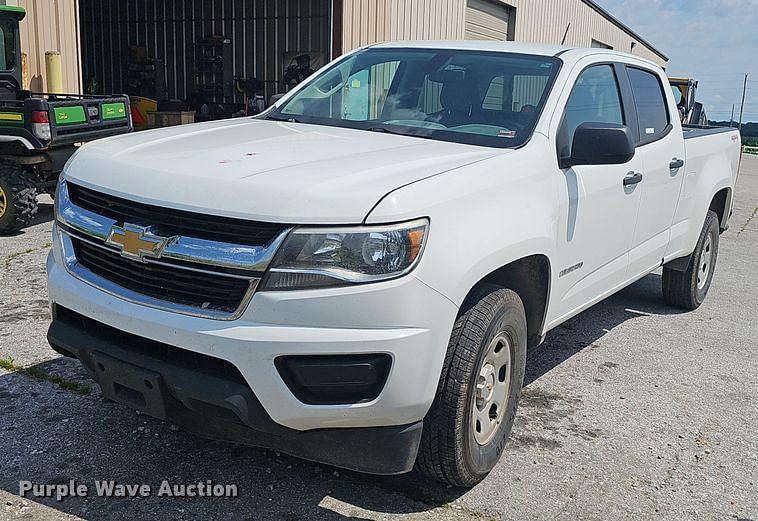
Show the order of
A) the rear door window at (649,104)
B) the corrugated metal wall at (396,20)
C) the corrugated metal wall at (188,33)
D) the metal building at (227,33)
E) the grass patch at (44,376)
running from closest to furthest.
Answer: the grass patch at (44,376) → the rear door window at (649,104) → the corrugated metal wall at (396,20) → the metal building at (227,33) → the corrugated metal wall at (188,33)

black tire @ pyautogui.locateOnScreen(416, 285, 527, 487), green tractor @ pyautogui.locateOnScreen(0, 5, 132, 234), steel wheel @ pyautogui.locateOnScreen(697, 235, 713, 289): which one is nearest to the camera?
black tire @ pyautogui.locateOnScreen(416, 285, 527, 487)

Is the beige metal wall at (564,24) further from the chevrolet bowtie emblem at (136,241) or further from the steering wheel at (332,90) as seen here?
the chevrolet bowtie emblem at (136,241)

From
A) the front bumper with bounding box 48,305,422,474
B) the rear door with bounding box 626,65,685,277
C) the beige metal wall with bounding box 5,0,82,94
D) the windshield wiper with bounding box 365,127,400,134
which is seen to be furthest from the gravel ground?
the beige metal wall with bounding box 5,0,82,94

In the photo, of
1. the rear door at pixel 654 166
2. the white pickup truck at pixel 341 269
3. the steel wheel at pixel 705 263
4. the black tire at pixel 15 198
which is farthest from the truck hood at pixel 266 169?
the black tire at pixel 15 198

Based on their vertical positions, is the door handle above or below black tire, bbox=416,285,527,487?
above

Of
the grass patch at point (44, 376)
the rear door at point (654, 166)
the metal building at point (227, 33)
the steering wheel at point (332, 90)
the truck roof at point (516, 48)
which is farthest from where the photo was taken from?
the metal building at point (227, 33)

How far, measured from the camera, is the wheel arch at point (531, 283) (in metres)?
3.40

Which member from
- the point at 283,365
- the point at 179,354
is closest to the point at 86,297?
the point at 179,354

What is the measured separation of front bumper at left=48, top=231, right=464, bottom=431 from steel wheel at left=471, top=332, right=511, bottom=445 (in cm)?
48

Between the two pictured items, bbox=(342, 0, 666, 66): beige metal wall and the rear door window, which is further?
bbox=(342, 0, 666, 66): beige metal wall

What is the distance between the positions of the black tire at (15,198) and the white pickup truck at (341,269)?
438cm

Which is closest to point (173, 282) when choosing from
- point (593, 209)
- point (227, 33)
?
point (593, 209)

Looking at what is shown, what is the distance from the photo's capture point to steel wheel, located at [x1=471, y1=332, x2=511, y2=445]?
3162 mm

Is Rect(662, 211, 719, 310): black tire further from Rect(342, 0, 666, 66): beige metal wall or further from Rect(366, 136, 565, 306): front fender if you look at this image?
Rect(342, 0, 666, 66): beige metal wall
